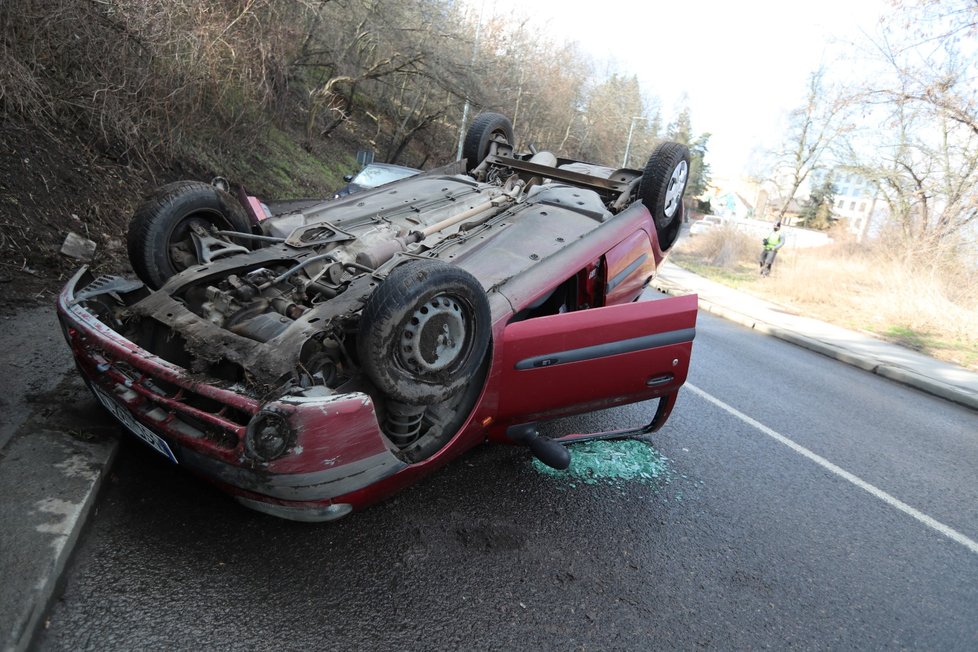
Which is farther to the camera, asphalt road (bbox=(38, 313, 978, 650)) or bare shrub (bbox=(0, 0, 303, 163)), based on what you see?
bare shrub (bbox=(0, 0, 303, 163))

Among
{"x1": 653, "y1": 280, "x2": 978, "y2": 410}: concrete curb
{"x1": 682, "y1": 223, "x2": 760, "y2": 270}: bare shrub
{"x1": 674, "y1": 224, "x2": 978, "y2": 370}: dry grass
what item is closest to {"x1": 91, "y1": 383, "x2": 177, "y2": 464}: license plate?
{"x1": 653, "y1": 280, "x2": 978, "y2": 410}: concrete curb

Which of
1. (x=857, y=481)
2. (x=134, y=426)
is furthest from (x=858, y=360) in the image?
(x=134, y=426)

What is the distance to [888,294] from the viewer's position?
12945 millimetres

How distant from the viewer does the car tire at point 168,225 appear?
3.30 m

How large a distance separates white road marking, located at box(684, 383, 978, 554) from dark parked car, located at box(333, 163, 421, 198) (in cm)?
676

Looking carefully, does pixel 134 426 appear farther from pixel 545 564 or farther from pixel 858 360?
pixel 858 360

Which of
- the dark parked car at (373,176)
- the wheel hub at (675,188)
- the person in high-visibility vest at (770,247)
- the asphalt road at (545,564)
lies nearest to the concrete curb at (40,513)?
the asphalt road at (545,564)

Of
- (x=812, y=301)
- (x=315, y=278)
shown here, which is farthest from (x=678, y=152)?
(x=812, y=301)

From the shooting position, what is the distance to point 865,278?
15219mm

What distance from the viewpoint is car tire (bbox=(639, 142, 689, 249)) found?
4570 millimetres

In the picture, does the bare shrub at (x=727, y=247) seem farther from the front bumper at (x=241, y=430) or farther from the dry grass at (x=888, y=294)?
the front bumper at (x=241, y=430)

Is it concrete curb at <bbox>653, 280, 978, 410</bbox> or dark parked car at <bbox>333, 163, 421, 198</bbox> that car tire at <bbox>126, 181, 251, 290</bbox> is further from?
dark parked car at <bbox>333, 163, 421, 198</bbox>

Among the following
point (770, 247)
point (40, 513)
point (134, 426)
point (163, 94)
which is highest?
point (163, 94)

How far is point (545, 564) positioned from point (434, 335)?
119cm
